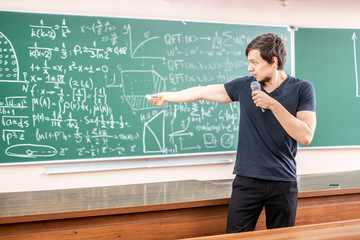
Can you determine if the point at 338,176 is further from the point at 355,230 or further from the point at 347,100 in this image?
the point at 355,230

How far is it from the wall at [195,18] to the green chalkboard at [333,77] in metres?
0.12

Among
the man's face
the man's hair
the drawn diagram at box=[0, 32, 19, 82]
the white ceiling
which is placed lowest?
the man's face

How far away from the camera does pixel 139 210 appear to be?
2254 mm

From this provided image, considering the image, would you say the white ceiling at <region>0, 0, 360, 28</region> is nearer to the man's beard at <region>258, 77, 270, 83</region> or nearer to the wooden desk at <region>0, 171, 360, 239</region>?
the wooden desk at <region>0, 171, 360, 239</region>

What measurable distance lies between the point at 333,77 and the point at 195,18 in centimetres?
155

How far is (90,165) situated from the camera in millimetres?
3555

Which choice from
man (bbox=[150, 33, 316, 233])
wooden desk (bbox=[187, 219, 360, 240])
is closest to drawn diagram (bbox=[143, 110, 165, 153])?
man (bbox=[150, 33, 316, 233])

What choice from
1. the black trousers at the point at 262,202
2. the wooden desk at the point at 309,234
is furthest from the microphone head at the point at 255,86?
the wooden desk at the point at 309,234

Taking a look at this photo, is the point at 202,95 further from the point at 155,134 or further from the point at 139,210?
the point at 155,134

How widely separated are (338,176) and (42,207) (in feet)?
8.42

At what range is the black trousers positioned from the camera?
2.03 m

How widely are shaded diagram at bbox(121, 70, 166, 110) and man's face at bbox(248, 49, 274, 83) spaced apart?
5.66ft

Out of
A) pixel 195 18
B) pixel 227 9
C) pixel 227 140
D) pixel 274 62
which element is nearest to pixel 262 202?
pixel 274 62

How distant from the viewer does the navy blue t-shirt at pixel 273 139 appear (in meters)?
2.01
